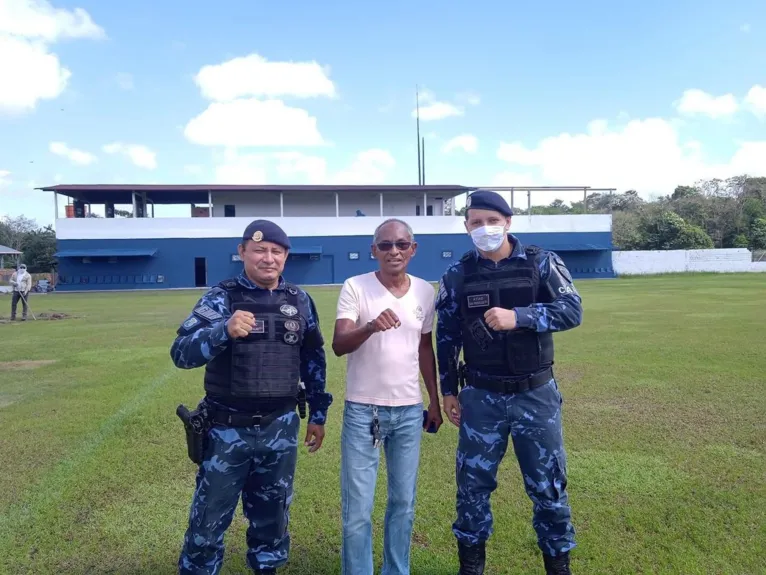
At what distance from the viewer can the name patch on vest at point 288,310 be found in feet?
9.27

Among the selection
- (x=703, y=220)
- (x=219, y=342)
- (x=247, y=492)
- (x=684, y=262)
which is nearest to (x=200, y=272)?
(x=684, y=262)

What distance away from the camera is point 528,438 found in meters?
2.87

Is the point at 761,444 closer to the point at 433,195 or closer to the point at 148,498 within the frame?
the point at 148,498

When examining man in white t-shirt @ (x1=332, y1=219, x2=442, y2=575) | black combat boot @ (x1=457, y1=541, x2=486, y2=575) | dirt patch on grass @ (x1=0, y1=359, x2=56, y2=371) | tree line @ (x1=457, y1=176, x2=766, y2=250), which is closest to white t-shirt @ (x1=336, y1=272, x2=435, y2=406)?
man in white t-shirt @ (x1=332, y1=219, x2=442, y2=575)

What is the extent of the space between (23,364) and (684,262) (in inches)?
1609

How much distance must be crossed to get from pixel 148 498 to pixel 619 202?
7629cm

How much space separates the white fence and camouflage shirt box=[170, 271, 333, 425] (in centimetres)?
4104

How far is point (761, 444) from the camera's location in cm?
488

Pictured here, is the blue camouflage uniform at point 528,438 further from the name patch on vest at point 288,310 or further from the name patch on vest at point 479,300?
the name patch on vest at point 288,310

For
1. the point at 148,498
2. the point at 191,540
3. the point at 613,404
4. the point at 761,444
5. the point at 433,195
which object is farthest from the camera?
the point at 433,195

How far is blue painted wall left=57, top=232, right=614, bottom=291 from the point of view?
115 ft

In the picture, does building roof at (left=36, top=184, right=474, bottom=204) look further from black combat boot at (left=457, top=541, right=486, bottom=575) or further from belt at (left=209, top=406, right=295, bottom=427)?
black combat boot at (left=457, top=541, right=486, bottom=575)

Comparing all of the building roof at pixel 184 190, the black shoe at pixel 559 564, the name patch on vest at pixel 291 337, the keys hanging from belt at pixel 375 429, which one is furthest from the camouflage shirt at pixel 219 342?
the building roof at pixel 184 190

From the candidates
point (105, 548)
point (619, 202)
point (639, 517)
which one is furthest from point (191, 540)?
point (619, 202)
